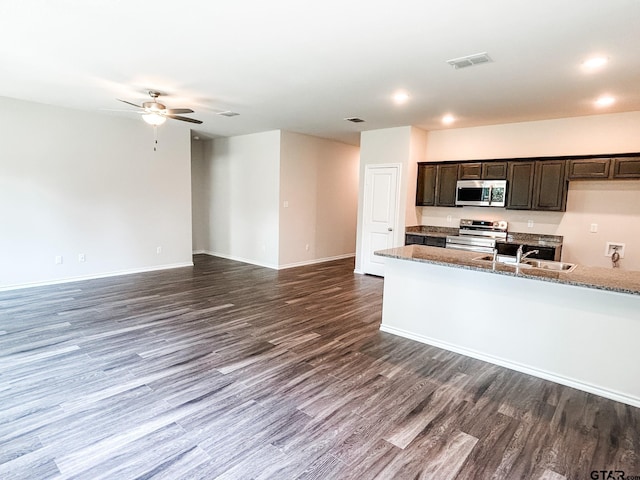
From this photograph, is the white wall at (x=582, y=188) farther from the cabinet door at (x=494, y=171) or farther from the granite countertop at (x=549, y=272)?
the granite countertop at (x=549, y=272)

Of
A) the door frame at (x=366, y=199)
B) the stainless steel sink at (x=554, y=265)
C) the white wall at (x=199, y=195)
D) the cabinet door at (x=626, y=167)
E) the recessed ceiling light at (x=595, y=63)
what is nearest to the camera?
the recessed ceiling light at (x=595, y=63)

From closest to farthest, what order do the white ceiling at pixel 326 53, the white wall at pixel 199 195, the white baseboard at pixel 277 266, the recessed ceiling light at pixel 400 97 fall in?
the white ceiling at pixel 326 53
the recessed ceiling light at pixel 400 97
the white baseboard at pixel 277 266
the white wall at pixel 199 195

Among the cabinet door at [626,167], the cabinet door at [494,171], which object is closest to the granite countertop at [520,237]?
the cabinet door at [494,171]

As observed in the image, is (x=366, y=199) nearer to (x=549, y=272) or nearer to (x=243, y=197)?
(x=243, y=197)

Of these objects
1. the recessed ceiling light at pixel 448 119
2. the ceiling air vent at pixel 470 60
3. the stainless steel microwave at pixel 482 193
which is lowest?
the stainless steel microwave at pixel 482 193

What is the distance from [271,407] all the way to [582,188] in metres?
5.29

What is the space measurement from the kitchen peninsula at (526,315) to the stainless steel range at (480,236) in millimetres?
1996

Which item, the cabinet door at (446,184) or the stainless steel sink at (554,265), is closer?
the stainless steel sink at (554,265)

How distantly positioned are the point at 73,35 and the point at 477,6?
3.16m

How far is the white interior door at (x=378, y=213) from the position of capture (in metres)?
6.41

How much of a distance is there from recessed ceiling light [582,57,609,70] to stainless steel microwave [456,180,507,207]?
91.5 inches

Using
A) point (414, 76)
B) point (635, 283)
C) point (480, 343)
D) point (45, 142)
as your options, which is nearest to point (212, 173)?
point (45, 142)

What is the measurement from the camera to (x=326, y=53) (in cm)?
315

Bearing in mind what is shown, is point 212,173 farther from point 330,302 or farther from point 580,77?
point 580,77
